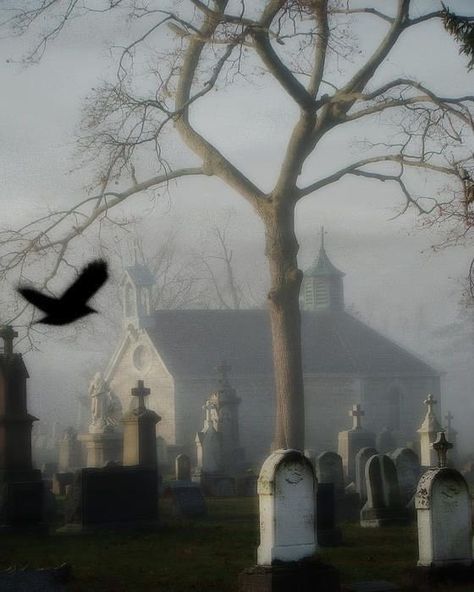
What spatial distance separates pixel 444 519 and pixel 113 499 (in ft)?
21.5

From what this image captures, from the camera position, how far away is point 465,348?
76.8m

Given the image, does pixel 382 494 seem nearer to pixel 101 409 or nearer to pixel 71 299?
pixel 71 299

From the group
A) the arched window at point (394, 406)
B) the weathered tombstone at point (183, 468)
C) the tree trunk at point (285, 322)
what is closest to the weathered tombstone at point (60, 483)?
the weathered tombstone at point (183, 468)

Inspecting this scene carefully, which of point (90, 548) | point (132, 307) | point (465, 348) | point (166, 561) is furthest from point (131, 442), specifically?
point (465, 348)

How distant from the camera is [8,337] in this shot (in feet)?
61.7

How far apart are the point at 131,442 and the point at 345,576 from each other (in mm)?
9001

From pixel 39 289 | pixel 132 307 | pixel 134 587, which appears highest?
pixel 132 307

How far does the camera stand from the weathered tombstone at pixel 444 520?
1144 centimetres

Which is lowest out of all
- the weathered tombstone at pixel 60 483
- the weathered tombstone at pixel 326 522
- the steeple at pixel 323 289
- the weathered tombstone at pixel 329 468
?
the weathered tombstone at pixel 326 522

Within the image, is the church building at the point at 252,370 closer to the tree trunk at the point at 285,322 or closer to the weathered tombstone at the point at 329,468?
the tree trunk at the point at 285,322

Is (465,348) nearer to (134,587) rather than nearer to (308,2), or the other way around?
(308,2)

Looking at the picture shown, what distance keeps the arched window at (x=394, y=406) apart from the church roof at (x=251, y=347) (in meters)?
0.83

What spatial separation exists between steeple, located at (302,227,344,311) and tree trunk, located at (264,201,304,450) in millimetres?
37947

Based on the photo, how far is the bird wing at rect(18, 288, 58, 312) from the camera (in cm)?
2233
